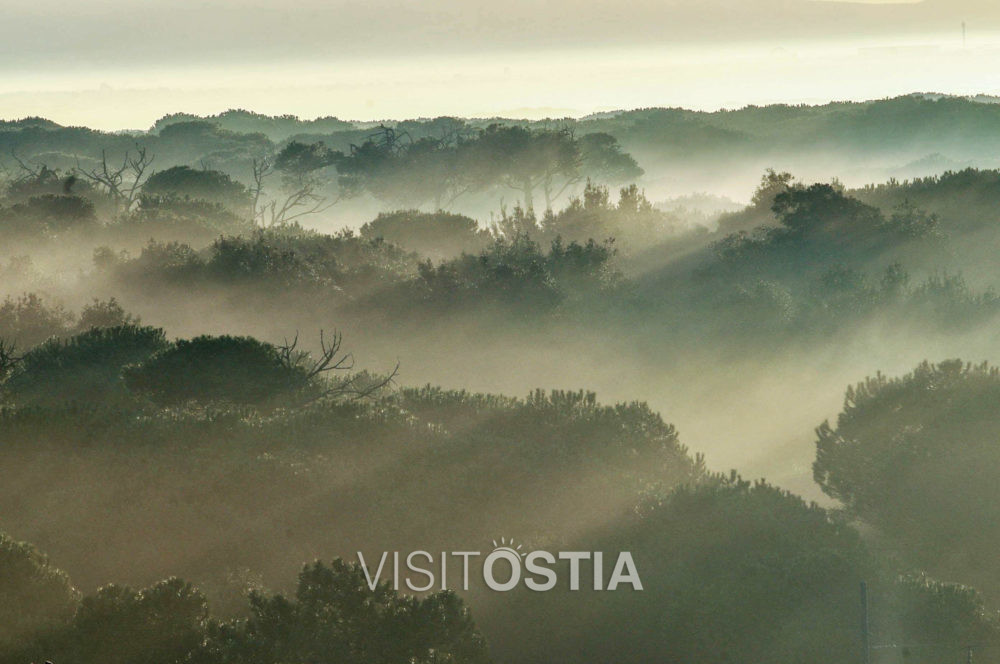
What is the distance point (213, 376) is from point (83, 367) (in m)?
5.05

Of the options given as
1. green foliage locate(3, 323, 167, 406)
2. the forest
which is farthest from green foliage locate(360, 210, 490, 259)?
green foliage locate(3, 323, 167, 406)

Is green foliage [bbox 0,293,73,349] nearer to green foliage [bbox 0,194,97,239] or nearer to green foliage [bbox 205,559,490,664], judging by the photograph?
green foliage [bbox 0,194,97,239]

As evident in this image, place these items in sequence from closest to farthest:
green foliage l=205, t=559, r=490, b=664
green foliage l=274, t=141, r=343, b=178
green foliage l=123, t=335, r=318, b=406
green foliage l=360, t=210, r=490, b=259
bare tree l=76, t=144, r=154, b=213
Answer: green foliage l=205, t=559, r=490, b=664 → green foliage l=123, t=335, r=318, b=406 → green foliage l=360, t=210, r=490, b=259 → bare tree l=76, t=144, r=154, b=213 → green foliage l=274, t=141, r=343, b=178

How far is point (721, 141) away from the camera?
15062 centimetres

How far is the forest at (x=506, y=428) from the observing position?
66.6 ft

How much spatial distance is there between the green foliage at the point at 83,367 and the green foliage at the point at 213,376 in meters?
1.03

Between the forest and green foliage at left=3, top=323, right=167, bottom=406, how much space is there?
10 centimetres

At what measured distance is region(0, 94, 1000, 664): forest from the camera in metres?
20.3

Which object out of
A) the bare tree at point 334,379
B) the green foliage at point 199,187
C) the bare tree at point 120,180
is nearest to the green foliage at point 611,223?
the green foliage at point 199,187

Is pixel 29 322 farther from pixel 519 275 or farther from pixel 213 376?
pixel 519 275

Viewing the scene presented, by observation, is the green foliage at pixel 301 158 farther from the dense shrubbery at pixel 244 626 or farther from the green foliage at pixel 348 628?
the green foliage at pixel 348 628

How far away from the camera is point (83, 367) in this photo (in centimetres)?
3259

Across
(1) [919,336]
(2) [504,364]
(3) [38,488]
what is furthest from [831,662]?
(1) [919,336]

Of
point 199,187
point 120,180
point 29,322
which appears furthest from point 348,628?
point 120,180
